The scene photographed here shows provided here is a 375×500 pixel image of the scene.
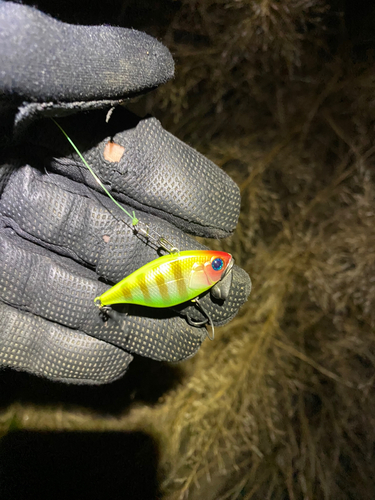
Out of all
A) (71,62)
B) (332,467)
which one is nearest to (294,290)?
(332,467)

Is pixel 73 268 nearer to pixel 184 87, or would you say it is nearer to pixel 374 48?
pixel 184 87

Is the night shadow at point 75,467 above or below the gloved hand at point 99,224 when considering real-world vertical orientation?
below

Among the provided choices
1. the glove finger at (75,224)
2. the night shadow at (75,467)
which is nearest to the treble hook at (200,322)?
the glove finger at (75,224)

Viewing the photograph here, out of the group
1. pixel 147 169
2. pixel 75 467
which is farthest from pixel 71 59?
pixel 75 467

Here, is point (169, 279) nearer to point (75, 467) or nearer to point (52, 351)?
point (52, 351)

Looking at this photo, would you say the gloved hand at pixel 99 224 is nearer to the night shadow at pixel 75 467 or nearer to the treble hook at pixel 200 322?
the treble hook at pixel 200 322

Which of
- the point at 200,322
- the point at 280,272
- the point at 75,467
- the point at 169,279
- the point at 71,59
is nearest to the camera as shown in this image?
the point at 71,59

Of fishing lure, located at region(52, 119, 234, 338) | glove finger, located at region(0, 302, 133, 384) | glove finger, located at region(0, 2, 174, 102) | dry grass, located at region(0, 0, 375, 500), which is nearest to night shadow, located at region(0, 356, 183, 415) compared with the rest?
dry grass, located at region(0, 0, 375, 500)
